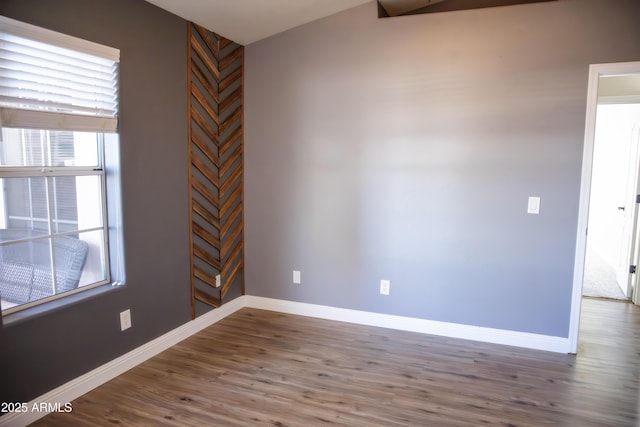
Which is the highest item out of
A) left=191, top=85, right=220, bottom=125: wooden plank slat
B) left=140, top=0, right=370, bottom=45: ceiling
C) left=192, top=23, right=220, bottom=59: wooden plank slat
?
left=140, top=0, right=370, bottom=45: ceiling

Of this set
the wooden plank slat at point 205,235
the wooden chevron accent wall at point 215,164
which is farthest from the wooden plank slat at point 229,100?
the wooden plank slat at point 205,235

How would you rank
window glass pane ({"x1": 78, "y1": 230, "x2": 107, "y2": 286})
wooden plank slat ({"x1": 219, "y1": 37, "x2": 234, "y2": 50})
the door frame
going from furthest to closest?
wooden plank slat ({"x1": 219, "y1": 37, "x2": 234, "y2": 50}) < the door frame < window glass pane ({"x1": 78, "y1": 230, "x2": 107, "y2": 286})

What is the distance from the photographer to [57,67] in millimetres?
2305

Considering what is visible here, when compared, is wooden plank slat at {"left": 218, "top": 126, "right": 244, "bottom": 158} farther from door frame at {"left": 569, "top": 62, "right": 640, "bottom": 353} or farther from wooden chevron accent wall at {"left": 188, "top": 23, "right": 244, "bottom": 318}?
door frame at {"left": 569, "top": 62, "right": 640, "bottom": 353}

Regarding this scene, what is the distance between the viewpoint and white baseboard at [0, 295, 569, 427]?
2.41m

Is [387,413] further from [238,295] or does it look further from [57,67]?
[57,67]

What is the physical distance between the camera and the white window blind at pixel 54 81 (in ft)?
6.81

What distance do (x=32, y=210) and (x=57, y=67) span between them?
800mm

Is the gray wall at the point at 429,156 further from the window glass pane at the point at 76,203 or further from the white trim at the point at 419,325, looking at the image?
the window glass pane at the point at 76,203

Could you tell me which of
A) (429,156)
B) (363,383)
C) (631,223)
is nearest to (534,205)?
(429,156)

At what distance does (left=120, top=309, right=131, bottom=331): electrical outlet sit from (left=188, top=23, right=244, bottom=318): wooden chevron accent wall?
65 cm

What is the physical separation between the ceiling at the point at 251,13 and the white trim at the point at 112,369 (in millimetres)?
2378

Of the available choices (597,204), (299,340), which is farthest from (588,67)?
(597,204)

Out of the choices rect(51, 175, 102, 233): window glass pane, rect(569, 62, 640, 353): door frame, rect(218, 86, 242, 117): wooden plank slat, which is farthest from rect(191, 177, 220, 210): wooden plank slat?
rect(569, 62, 640, 353): door frame
